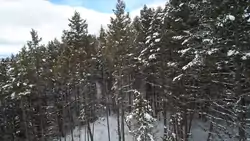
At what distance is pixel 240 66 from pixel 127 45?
Result: 50.9 ft

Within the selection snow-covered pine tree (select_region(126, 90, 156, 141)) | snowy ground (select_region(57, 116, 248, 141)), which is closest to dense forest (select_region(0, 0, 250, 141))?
snow-covered pine tree (select_region(126, 90, 156, 141))

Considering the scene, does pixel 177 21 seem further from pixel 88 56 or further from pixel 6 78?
pixel 6 78

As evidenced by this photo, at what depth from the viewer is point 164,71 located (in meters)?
21.8

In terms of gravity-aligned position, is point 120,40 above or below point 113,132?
above

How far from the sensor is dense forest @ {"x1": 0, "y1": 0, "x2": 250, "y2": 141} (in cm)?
1082

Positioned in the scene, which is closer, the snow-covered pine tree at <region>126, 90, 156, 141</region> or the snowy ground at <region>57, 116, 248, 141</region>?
the snow-covered pine tree at <region>126, 90, 156, 141</region>

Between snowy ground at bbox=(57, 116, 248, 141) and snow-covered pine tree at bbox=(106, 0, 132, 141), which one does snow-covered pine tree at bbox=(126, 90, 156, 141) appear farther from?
snowy ground at bbox=(57, 116, 248, 141)

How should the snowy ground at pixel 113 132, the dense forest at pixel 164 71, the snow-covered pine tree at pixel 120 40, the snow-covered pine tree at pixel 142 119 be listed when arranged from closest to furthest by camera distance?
1. the dense forest at pixel 164 71
2. the snow-covered pine tree at pixel 142 119
3. the snow-covered pine tree at pixel 120 40
4. the snowy ground at pixel 113 132

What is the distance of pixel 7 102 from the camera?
103ft

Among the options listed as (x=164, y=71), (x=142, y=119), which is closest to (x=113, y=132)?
(x=164, y=71)

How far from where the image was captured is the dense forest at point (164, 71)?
10.8 meters

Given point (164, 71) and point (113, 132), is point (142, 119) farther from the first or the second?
point (113, 132)

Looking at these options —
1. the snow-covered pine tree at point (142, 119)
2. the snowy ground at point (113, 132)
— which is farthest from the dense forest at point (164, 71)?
the snowy ground at point (113, 132)

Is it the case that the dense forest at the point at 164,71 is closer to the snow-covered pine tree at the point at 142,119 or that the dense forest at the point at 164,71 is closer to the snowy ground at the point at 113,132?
the snow-covered pine tree at the point at 142,119
